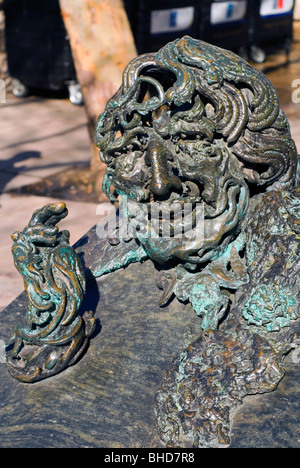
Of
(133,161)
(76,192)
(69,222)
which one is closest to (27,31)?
(76,192)

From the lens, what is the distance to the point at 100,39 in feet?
17.3

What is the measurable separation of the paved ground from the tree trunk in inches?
41.2

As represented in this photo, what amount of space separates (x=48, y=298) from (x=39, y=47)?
20.7 ft

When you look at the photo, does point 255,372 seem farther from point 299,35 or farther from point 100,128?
point 299,35

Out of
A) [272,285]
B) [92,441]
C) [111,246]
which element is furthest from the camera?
[111,246]

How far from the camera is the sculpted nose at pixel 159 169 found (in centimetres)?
221

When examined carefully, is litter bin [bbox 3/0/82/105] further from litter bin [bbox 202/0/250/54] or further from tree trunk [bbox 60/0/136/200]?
tree trunk [bbox 60/0/136/200]

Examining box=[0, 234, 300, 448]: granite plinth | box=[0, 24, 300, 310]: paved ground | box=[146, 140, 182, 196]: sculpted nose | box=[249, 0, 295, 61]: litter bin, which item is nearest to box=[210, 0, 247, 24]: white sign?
box=[249, 0, 295, 61]: litter bin

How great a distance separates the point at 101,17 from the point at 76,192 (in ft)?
4.95

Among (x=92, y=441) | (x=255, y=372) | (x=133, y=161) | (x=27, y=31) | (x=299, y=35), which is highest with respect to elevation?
(x=133, y=161)

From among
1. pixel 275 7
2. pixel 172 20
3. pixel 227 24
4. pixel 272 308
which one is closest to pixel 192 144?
pixel 272 308

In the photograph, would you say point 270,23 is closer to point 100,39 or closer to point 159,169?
point 100,39

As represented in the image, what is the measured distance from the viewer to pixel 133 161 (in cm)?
230

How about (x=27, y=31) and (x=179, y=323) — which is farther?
(x=27, y=31)
